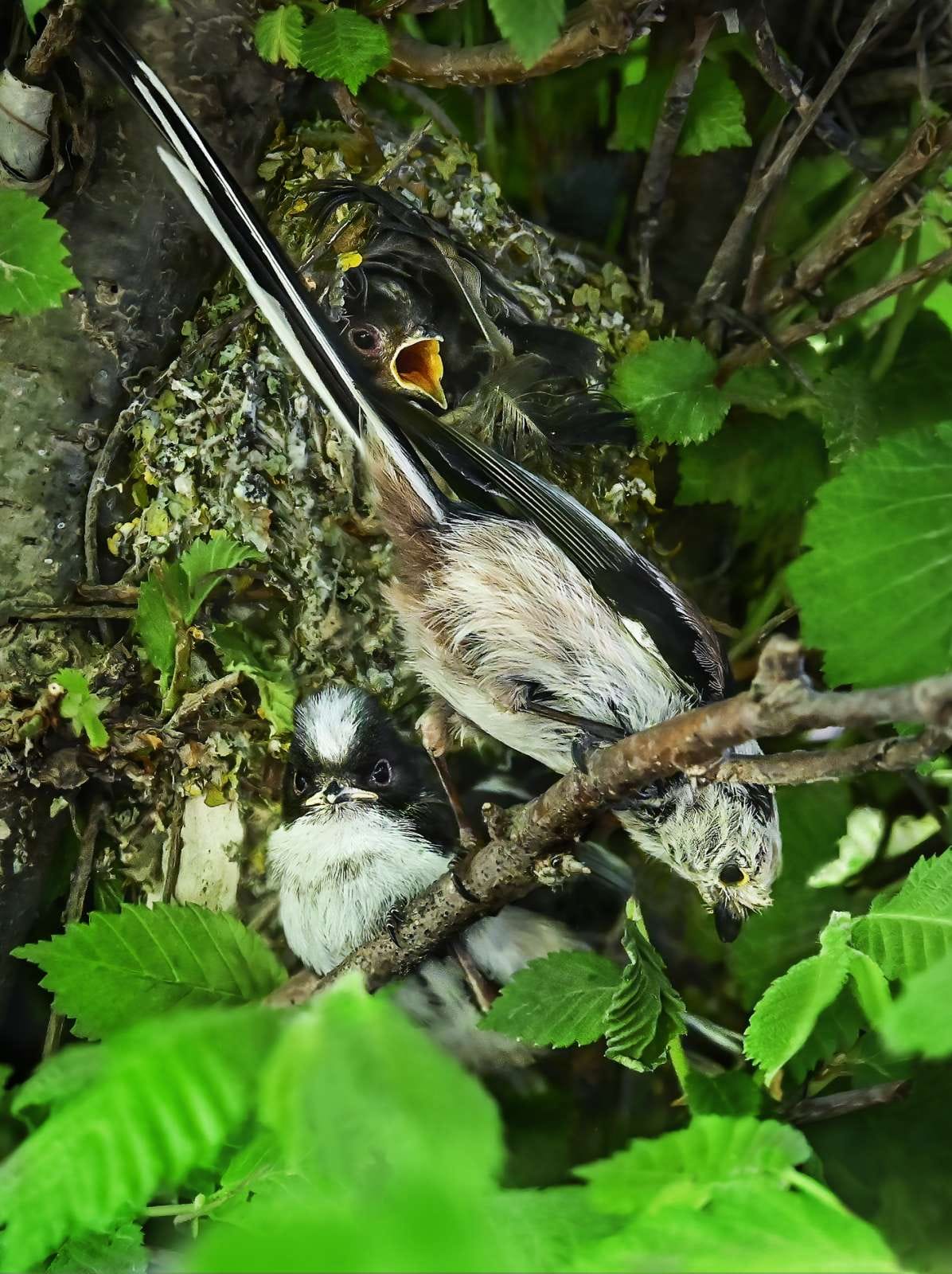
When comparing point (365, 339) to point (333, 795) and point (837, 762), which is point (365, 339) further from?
point (837, 762)

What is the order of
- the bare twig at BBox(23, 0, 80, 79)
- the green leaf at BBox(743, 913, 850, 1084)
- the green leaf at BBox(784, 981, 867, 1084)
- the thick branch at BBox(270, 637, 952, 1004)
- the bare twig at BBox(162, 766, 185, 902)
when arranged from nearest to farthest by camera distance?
the thick branch at BBox(270, 637, 952, 1004), the green leaf at BBox(743, 913, 850, 1084), the green leaf at BBox(784, 981, 867, 1084), the bare twig at BBox(23, 0, 80, 79), the bare twig at BBox(162, 766, 185, 902)

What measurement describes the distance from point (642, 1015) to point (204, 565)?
571 millimetres

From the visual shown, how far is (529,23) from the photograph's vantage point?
→ 0.62 metres

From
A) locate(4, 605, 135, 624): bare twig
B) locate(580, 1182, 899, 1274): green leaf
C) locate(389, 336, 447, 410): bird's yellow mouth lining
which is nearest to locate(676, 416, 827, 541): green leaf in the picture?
locate(389, 336, 447, 410): bird's yellow mouth lining

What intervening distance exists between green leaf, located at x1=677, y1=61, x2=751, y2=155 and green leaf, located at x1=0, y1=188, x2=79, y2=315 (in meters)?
0.64

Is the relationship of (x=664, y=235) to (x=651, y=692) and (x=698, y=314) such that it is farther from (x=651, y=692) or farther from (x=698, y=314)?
(x=651, y=692)

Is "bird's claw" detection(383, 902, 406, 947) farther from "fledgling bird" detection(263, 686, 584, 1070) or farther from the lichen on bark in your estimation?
the lichen on bark

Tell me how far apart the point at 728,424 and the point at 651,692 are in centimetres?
36

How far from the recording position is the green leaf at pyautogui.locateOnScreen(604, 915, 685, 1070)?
739mm

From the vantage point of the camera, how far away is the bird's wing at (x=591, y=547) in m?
0.89

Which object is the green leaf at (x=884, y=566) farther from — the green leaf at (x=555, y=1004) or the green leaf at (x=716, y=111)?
the green leaf at (x=716, y=111)

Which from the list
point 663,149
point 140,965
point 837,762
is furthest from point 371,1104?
point 663,149

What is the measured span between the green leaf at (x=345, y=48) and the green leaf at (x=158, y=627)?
0.50 metres

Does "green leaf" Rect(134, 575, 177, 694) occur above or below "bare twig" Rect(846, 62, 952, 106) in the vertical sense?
below
